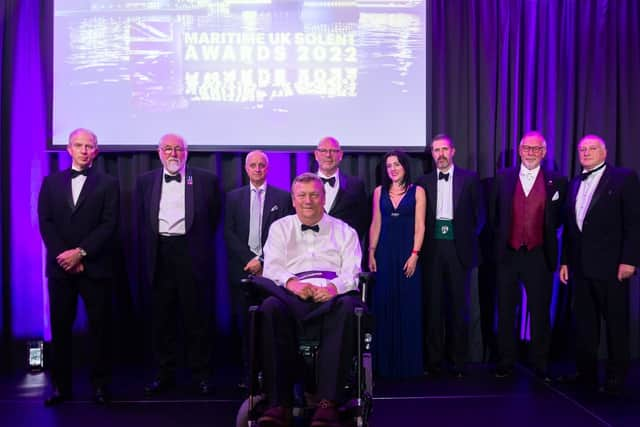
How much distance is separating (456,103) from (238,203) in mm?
2230

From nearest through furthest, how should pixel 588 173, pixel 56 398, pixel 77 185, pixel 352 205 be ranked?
pixel 56 398 → pixel 77 185 → pixel 588 173 → pixel 352 205

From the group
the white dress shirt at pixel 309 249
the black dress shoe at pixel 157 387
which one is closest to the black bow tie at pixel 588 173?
the white dress shirt at pixel 309 249

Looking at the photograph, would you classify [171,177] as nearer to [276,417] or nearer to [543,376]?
[276,417]

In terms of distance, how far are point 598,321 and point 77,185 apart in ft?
12.4

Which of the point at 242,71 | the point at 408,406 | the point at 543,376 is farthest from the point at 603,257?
the point at 242,71

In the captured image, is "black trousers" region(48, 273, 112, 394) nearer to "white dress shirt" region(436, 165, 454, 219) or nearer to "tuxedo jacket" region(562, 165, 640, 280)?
"white dress shirt" region(436, 165, 454, 219)

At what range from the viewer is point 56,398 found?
4141 millimetres

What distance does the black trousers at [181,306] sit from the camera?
14.7 ft

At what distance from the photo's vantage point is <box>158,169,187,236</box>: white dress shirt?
178 inches

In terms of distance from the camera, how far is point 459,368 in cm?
489

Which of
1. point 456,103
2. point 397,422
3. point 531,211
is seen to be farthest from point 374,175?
point 397,422

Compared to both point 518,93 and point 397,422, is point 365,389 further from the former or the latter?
point 518,93

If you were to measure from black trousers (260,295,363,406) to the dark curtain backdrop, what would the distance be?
229 centimetres

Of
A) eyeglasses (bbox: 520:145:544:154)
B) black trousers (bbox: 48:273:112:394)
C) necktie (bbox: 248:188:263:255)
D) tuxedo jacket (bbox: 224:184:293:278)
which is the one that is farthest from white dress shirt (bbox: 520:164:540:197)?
black trousers (bbox: 48:273:112:394)
